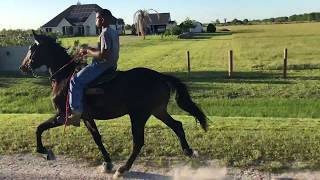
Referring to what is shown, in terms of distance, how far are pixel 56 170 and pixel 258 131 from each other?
3642 mm

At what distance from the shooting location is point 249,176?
695 centimetres

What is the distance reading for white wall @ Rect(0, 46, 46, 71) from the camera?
27672mm

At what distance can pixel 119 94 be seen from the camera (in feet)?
23.6

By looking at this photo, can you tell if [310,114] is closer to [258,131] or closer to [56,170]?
[258,131]

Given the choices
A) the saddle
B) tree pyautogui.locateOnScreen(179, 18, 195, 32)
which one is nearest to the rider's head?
the saddle

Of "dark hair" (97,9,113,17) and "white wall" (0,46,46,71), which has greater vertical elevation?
"dark hair" (97,9,113,17)

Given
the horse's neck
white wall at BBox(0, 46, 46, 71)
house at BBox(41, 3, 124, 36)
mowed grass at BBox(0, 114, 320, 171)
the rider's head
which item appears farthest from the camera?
house at BBox(41, 3, 124, 36)

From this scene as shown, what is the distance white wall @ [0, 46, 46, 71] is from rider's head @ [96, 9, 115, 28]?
70.3 ft

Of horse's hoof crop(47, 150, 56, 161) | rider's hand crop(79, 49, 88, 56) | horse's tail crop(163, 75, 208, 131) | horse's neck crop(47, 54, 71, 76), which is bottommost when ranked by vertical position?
horse's hoof crop(47, 150, 56, 161)

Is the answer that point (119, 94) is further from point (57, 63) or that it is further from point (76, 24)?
point (76, 24)

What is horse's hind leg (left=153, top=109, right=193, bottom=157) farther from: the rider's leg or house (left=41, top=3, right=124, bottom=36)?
house (left=41, top=3, right=124, bottom=36)

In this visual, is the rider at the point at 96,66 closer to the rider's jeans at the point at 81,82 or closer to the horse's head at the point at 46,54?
the rider's jeans at the point at 81,82

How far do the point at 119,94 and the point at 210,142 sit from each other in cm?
195

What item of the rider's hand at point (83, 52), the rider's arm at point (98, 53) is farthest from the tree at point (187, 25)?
the rider's arm at point (98, 53)
